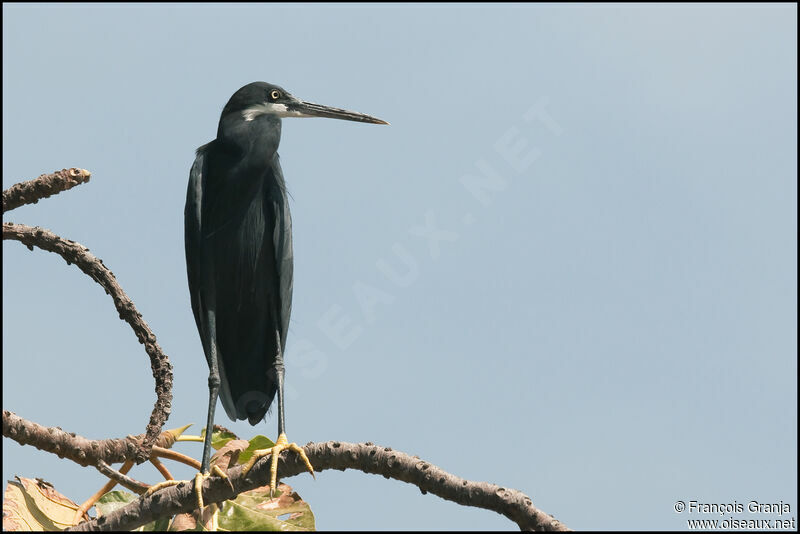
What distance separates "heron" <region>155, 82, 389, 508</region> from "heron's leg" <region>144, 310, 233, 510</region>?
0.04ft

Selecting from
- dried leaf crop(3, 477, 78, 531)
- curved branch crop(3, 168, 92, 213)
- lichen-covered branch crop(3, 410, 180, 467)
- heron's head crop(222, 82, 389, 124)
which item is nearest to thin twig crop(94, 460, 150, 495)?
lichen-covered branch crop(3, 410, 180, 467)

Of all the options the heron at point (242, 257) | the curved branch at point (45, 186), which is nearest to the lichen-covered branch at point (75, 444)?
the curved branch at point (45, 186)

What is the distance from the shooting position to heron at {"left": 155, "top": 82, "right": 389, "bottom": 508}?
17.0ft

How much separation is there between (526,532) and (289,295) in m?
2.86

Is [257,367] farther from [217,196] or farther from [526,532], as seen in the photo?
[526,532]

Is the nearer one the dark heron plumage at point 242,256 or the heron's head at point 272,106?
the dark heron plumage at point 242,256

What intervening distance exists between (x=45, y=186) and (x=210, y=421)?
1765mm

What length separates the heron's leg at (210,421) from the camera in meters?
3.60

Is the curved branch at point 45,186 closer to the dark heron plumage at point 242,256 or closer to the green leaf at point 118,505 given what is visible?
the green leaf at point 118,505

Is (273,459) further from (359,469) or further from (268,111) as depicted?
(268,111)

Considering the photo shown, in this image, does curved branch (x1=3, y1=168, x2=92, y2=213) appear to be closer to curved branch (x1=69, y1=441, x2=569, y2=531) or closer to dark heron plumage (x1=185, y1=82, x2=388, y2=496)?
curved branch (x1=69, y1=441, x2=569, y2=531)

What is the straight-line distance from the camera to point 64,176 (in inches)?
126

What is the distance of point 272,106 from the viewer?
552 centimetres

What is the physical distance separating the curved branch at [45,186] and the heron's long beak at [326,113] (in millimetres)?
2496
